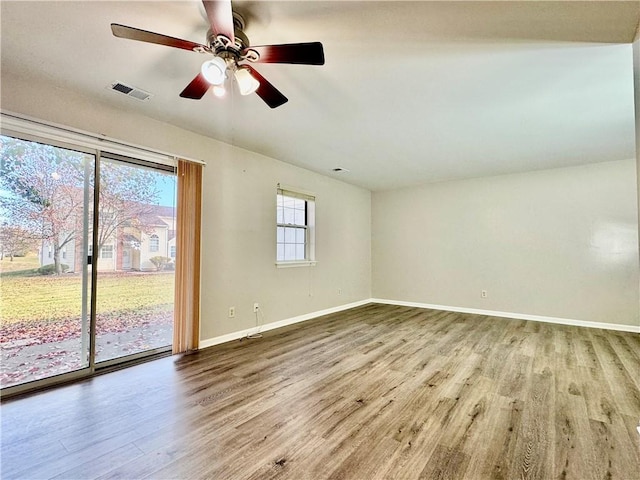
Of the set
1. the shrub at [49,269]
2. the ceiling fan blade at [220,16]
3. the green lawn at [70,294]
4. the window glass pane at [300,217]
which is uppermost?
the ceiling fan blade at [220,16]

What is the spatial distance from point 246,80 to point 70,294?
251 cm

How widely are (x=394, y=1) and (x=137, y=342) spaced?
3.77 meters

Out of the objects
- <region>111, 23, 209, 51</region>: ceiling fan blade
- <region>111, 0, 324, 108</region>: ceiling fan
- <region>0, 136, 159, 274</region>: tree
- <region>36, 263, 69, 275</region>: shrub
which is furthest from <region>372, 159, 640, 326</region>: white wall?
<region>36, 263, 69, 275</region>: shrub

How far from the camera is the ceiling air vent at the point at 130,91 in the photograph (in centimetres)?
257

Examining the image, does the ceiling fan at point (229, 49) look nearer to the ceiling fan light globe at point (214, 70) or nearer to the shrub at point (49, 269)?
the ceiling fan light globe at point (214, 70)

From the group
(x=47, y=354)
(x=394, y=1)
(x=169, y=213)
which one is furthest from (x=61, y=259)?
→ (x=394, y=1)

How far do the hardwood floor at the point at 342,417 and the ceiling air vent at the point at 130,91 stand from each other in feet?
8.47

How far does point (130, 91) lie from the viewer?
2658 millimetres

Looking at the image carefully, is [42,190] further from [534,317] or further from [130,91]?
[534,317]

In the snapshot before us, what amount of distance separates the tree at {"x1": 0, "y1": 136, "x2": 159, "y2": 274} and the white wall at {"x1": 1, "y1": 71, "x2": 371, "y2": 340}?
0.31m

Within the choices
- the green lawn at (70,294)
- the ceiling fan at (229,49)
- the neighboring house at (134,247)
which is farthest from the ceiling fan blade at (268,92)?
the green lawn at (70,294)

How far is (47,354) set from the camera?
8.69ft

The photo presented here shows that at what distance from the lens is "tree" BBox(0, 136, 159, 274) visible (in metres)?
2.47

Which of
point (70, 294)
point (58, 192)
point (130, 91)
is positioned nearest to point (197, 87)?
point (130, 91)
